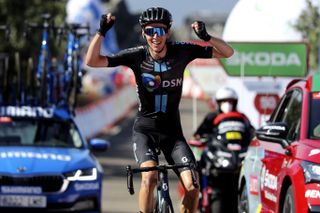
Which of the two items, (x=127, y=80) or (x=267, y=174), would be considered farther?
(x=127, y=80)

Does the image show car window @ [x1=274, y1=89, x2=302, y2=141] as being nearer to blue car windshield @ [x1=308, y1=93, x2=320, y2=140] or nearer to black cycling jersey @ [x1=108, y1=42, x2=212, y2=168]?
blue car windshield @ [x1=308, y1=93, x2=320, y2=140]

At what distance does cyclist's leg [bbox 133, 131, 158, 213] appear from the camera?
30.3 ft

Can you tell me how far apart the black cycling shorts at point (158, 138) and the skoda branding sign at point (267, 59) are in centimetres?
885

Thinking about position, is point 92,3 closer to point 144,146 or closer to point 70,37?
point 70,37

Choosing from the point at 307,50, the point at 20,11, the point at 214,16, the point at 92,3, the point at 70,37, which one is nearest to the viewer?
the point at 70,37

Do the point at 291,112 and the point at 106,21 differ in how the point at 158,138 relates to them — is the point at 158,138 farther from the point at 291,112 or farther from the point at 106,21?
the point at 291,112

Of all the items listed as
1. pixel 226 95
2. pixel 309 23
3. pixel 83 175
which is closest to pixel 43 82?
pixel 83 175

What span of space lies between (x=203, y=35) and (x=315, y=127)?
133cm

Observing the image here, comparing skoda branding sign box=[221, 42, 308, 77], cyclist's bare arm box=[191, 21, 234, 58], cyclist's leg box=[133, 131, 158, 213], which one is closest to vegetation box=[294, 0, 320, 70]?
skoda branding sign box=[221, 42, 308, 77]

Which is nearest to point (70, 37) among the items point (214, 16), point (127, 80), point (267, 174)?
point (267, 174)

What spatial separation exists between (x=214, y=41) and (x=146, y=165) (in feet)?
4.03

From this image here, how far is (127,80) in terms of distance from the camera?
79.4 metres

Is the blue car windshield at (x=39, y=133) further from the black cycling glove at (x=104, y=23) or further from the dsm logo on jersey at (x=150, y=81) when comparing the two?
the black cycling glove at (x=104, y=23)

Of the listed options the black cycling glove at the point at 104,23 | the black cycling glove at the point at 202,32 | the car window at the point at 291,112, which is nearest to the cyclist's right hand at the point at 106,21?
the black cycling glove at the point at 104,23
